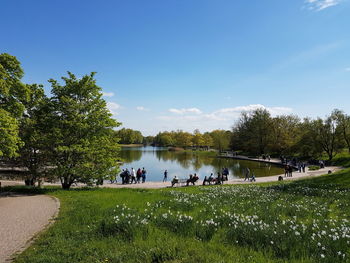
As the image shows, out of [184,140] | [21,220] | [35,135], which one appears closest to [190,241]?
[21,220]

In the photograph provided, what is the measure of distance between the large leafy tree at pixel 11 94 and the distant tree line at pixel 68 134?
1.54m

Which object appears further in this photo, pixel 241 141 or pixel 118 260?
pixel 241 141

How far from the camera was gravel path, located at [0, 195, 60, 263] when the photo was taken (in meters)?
7.53

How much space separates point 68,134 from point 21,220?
1023cm

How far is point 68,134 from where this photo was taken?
1969 cm

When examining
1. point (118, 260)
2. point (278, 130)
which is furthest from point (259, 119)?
point (118, 260)

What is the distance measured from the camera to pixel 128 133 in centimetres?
19138

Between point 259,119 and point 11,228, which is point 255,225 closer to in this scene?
point 11,228

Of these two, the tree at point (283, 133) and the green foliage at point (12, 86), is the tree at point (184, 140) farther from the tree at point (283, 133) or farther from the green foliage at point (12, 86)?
the green foliage at point (12, 86)

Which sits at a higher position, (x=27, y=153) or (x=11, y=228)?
(x=27, y=153)

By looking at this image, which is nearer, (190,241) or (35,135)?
(190,241)

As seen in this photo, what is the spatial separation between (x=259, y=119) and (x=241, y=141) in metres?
12.0

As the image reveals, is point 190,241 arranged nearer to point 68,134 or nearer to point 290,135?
point 68,134

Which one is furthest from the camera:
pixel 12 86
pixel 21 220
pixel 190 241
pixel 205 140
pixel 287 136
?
pixel 205 140
